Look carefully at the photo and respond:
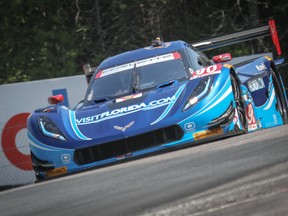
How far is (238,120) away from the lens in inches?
268

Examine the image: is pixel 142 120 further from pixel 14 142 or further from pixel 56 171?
pixel 14 142

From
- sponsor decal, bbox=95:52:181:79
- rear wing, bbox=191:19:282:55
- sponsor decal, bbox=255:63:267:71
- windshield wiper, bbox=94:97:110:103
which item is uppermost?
rear wing, bbox=191:19:282:55

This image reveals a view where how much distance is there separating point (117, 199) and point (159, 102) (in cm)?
291

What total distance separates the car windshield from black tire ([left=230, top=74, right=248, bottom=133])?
71 centimetres

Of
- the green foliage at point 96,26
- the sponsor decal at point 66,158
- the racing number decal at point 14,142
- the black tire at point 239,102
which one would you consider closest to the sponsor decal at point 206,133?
the black tire at point 239,102

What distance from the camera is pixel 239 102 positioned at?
23.7 ft

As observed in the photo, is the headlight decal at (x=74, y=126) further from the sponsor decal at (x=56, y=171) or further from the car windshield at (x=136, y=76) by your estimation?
the car windshield at (x=136, y=76)

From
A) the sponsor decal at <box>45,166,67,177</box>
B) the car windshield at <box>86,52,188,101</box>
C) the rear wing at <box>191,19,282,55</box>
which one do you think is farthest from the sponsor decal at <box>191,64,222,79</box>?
the rear wing at <box>191,19,282,55</box>

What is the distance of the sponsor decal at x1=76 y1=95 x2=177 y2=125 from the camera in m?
6.75

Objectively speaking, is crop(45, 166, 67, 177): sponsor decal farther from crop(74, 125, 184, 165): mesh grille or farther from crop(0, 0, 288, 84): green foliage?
crop(0, 0, 288, 84): green foliage

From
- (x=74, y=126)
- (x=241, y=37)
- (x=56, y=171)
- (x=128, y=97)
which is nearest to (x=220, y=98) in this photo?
(x=128, y=97)

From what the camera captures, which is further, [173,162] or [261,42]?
[261,42]

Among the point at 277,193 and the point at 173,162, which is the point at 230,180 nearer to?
the point at 277,193

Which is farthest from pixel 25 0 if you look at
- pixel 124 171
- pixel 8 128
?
pixel 124 171
